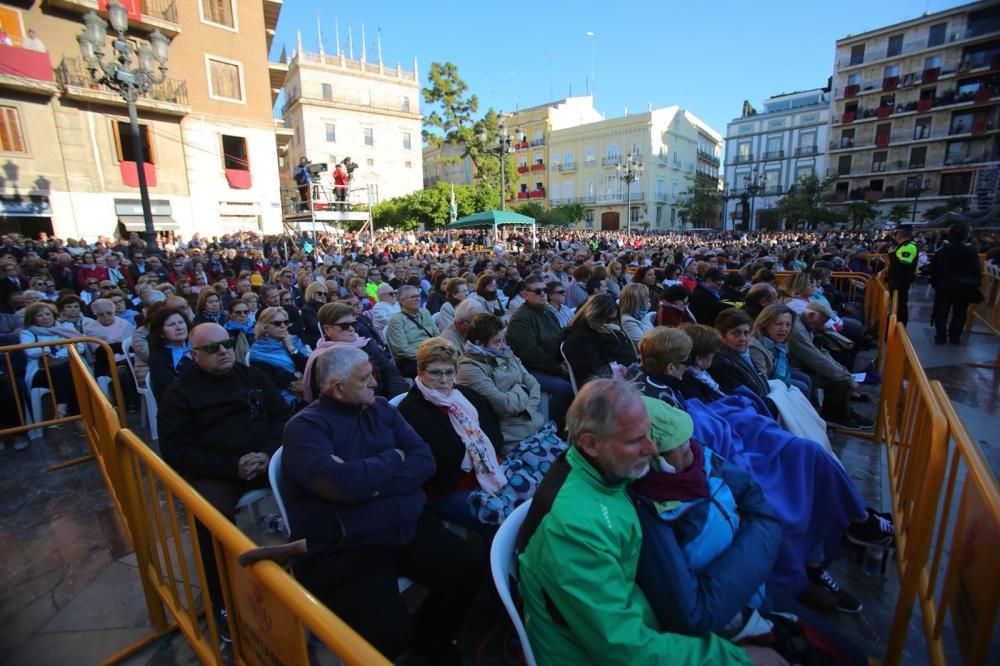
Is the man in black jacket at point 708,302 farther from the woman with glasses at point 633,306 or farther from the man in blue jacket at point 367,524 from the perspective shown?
the man in blue jacket at point 367,524

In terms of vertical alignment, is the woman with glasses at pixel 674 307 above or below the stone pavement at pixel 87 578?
above

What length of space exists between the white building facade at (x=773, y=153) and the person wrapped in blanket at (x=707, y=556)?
5280 cm

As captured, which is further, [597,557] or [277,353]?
[277,353]

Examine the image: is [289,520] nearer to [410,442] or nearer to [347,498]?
[347,498]

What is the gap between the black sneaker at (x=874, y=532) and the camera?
8.28 feet

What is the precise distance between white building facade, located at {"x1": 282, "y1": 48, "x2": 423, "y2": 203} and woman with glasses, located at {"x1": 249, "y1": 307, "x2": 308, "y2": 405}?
117 feet

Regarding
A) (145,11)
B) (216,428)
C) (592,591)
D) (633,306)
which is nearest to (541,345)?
(633,306)

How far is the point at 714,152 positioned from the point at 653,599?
239 ft

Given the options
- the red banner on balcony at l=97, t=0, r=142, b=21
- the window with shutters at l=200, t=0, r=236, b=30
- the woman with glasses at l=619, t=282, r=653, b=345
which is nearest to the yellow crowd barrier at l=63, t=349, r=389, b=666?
the woman with glasses at l=619, t=282, r=653, b=345

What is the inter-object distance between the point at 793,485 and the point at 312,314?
512 cm

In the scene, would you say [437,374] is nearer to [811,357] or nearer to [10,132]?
[811,357]

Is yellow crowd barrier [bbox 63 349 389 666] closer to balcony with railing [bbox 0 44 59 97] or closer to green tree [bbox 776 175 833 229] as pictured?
balcony with railing [bbox 0 44 59 97]

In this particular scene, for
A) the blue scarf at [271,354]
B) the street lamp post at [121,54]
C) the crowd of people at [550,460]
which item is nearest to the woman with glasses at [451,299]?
the crowd of people at [550,460]

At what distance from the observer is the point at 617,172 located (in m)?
45.2
